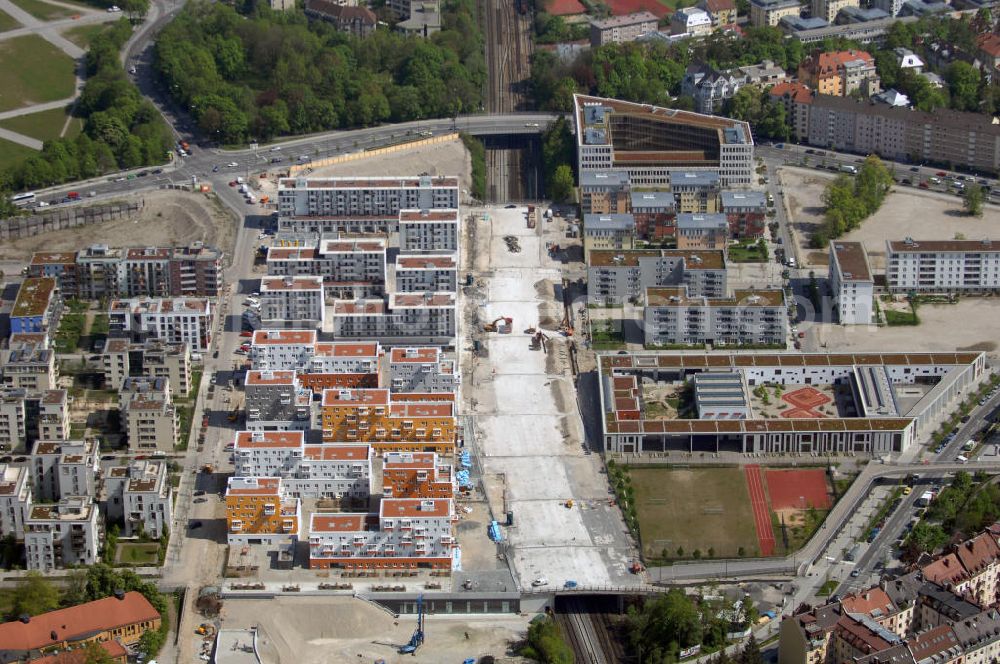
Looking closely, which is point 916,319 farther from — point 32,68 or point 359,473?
point 32,68

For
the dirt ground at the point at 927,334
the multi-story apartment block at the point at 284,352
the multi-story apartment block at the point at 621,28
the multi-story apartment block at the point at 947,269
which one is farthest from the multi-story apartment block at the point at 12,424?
the multi-story apartment block at the point at 621,28

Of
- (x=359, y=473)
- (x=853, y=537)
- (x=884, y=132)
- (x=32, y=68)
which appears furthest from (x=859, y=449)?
(x=32, y=68)

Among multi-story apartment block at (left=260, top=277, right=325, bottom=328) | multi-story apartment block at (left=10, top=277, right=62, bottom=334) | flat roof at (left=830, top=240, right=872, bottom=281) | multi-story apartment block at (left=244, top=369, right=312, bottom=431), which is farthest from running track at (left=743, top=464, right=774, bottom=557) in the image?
multi-story apartment block at (left=10, top=277, right=62, bottom=334)

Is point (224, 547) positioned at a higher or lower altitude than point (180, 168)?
lower

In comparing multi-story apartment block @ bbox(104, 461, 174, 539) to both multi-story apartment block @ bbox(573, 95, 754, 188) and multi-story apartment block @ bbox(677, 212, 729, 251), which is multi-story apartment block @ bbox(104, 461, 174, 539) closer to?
multi-story apartment block @ bbox(677, 212, 729, 251)

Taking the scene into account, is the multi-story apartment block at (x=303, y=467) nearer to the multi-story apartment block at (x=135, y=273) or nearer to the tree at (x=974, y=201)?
the multi-story apartment block at (x=135, y=273)

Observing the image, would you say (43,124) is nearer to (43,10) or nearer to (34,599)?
(43,10)
